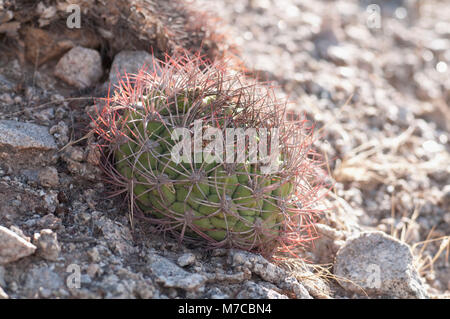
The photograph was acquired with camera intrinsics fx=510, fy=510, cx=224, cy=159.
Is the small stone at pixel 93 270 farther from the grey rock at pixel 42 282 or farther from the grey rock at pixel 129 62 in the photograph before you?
the grey rock at pixel 129 62

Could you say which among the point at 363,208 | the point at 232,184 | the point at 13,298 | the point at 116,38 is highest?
the point at 116,38

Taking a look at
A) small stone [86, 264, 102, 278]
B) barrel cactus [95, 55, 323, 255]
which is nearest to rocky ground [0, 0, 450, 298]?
small stone [86, 264, 102, 278]

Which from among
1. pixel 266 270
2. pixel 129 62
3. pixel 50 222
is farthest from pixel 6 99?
pixel 266 270

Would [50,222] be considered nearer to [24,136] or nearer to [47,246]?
[47,246]

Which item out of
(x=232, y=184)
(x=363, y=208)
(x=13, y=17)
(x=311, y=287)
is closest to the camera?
(x=232, y=184)
